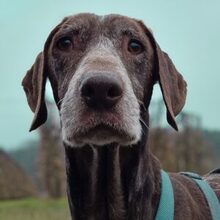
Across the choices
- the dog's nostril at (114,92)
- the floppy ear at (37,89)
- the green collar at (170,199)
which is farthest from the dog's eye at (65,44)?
the green collar at (170,199)

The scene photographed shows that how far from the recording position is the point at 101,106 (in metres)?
4.83

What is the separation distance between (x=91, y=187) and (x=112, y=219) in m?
0.30

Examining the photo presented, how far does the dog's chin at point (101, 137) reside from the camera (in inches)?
194

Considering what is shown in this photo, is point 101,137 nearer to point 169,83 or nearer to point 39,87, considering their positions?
point 169,83

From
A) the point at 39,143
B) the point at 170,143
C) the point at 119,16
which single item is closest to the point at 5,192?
the point at 39,143

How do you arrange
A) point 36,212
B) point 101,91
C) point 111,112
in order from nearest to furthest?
1. point 101,91
2. point 111,112
3. point 36,212

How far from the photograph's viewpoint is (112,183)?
5.57 metres

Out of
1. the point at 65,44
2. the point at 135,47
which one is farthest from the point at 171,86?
the point at 65,44

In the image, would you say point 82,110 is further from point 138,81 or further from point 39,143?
point 39,143

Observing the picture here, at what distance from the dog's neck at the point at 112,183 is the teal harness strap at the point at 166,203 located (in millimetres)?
67

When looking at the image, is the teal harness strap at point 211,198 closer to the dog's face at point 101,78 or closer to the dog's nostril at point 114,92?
the dog's face at point 101,78

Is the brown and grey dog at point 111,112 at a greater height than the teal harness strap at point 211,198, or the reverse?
the brown and grey dog at point 111,112

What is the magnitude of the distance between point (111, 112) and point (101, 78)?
0.28 meters

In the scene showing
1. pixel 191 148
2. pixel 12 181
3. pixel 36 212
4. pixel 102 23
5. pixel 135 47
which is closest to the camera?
pixel 135 47
